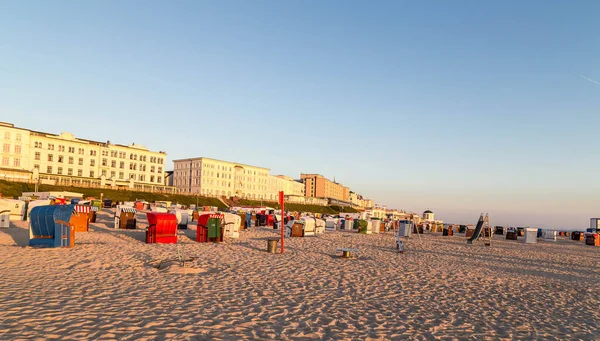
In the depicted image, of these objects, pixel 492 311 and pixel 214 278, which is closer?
pixel 492 311

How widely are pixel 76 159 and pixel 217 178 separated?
40995mm

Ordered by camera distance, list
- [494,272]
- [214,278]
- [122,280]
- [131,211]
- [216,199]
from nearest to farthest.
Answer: [122,280], [214,278], [494,272], [131,211], [216,199]

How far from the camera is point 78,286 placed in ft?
31.9

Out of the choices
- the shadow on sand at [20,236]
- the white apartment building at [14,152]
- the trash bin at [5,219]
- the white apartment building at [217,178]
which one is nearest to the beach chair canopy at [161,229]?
the shadow on sand at [20,236]

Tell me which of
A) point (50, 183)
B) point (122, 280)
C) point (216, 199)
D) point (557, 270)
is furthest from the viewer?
point (216, 199)

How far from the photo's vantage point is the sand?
6.96 meters

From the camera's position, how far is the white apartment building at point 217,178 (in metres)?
117

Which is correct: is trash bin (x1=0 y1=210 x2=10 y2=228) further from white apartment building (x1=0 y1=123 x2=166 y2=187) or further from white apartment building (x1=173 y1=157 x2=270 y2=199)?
white apartment building (x1=173 y1=157 x2=270 y2=199)

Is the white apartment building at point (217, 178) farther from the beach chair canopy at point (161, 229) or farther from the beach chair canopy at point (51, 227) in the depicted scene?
the beach chair canopy at point (51, 227)

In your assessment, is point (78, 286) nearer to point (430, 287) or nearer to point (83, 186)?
point (430, 287)

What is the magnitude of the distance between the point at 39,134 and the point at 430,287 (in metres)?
91.0

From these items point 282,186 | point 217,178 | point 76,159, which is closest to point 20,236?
point 76,159

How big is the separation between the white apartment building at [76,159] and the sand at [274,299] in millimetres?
74281

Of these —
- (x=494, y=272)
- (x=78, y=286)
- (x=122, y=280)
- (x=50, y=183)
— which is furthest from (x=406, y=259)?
(x=50, y=183)
